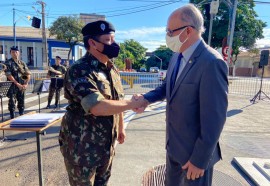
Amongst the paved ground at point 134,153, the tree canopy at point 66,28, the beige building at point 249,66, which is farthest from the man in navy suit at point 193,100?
the beige building at point 249,66

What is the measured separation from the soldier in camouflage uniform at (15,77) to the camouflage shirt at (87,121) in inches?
190

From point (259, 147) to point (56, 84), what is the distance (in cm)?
604

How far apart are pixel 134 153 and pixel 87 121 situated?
7.70 ft

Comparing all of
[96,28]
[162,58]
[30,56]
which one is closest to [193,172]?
[96,28]

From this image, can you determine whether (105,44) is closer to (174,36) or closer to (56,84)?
(174,36)

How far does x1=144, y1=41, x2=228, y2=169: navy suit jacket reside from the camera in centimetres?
153

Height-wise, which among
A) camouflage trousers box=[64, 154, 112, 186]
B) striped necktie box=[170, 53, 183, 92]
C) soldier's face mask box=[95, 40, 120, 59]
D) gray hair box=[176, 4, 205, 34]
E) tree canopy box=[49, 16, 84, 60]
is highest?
tree canopy box=[49, 16, 84, 60]

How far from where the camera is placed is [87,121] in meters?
1.89

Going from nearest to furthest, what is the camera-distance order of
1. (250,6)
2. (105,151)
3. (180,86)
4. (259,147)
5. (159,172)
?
1. (180,86)
2. (105,151)
3. (159,172)
4. (259,147)
5. (250,6)

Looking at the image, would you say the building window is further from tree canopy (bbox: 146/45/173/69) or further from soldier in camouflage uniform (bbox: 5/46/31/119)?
tree canopy (bbox: 146/45/173/69)

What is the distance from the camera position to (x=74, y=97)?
5.88 ft

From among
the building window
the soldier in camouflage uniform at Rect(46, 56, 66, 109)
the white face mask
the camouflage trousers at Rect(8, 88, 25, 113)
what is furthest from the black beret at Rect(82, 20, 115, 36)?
the building window

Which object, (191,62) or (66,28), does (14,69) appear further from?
(66,28)

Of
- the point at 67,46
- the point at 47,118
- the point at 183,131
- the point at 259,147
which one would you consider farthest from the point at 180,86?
the point at 67,46
